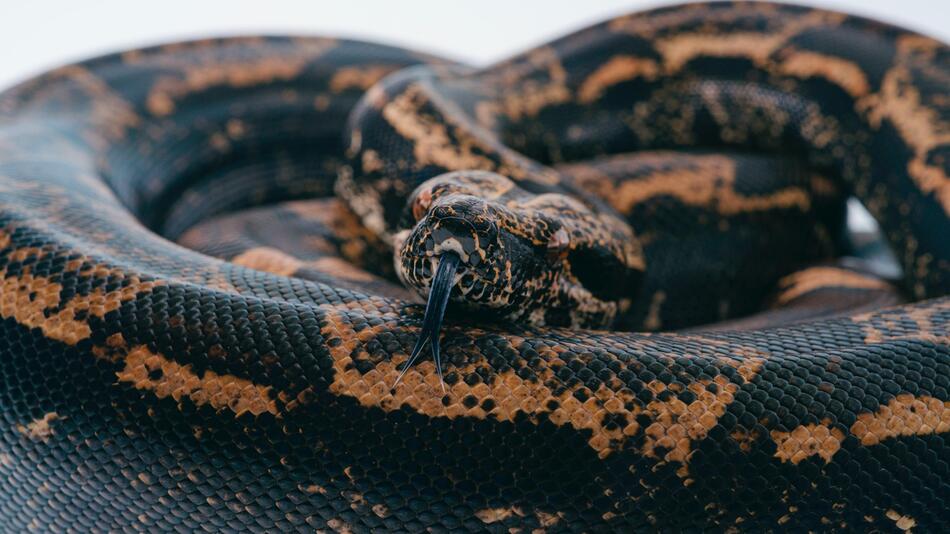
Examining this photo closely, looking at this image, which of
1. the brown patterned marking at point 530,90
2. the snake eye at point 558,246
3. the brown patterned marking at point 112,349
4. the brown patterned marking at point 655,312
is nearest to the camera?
the brown patterned marking at point 112,349

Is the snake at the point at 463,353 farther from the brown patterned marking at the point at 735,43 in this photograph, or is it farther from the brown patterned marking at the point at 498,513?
the brown patterned marking at the point at 735,43

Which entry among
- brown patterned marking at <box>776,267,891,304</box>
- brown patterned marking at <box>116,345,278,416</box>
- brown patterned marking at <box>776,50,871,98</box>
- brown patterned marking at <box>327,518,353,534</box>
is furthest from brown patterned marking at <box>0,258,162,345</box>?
brown patterned marking at <box>776,50,871,98</box>

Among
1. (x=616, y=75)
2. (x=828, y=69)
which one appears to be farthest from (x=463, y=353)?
(x=828, y=69)

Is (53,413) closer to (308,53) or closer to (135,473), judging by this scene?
(135,473)

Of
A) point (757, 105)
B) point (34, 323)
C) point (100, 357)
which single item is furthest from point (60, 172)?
point (757, 105)

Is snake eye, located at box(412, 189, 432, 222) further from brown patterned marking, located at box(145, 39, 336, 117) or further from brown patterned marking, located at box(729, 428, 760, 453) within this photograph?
brown patterned marking, located at box(145, 39, 336, 117)

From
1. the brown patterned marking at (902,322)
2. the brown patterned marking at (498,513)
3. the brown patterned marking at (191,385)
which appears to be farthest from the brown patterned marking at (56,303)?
the brown patterned marking at (902,322)
